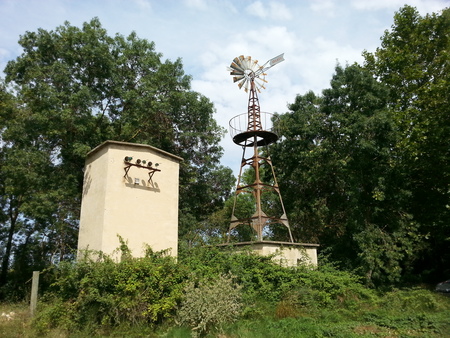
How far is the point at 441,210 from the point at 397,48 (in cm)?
961

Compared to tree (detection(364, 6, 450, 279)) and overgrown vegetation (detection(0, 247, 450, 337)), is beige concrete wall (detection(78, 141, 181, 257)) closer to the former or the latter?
overgrown vegetation (detection(0, 247, 450, 337))

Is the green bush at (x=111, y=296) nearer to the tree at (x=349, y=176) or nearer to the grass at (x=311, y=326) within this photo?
the grass at (x=311, y=326)

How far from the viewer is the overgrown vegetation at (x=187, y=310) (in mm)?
8836

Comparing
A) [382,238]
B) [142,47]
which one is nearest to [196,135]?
[142,47]

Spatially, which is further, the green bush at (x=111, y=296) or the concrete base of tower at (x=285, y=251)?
the concrete base of tower at (x=285, y=251)

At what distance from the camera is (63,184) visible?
1570 centimetres

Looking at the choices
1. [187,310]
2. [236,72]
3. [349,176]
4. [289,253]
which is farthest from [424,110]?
[187,310]

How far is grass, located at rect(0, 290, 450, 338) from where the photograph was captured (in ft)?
28.0

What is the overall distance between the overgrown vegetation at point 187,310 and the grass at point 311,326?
23 mm

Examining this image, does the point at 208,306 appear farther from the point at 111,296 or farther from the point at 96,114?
the point at 96,114

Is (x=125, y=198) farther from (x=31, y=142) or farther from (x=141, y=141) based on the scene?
(x=31, y=142)

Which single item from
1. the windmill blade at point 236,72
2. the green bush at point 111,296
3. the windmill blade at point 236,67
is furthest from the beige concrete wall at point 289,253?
the windmill blade at point 236,67

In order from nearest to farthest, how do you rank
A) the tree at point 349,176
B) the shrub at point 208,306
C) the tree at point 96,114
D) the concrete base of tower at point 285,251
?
1. the shrub at point 208,306
2. the concrete base of tower at point 285,251
3. the tree at point 96,114
4. the tree at point 349,176

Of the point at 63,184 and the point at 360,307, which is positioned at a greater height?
the point at 63,184
